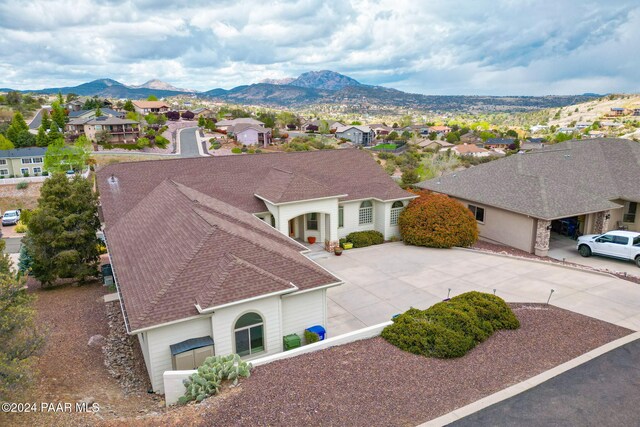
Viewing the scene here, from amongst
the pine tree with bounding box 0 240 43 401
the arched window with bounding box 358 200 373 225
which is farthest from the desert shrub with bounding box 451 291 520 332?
the arched window with bounding box 358 200 373 225

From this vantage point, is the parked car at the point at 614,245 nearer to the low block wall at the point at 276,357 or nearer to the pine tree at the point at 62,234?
the low block wall at the point at 276,357

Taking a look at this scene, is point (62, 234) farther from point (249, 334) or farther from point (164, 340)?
point (249, 334)

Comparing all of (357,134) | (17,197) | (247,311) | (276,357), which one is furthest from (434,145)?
(276,357)

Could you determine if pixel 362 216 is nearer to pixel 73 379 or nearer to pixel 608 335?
pixel 608 335

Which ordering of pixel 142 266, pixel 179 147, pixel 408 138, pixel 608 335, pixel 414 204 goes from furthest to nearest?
pixel 408 138
pixel 179 147
pixel 414 204
pixel 142 266
pixel 608 335

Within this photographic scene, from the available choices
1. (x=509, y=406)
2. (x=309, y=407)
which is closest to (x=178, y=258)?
(x=309, y=407)
